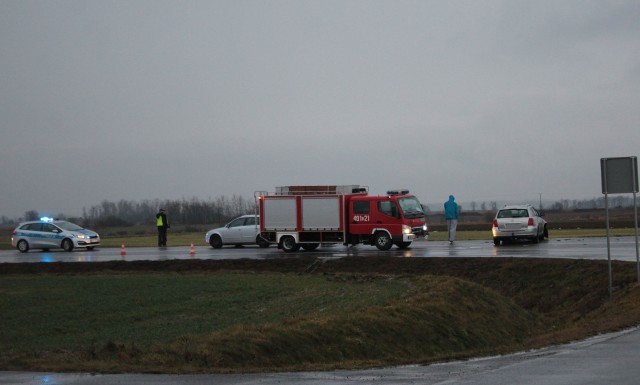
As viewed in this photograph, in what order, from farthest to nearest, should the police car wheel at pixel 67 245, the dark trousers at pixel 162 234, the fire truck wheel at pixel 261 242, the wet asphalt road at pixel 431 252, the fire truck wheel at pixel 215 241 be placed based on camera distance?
the dark trousers at pixel 162 234 → the police car wheel at pixel 67 245 → the fire truck wheel at pixel 215 241 → the fire truck wheel at pixel 261 242 → the wet asphalt road at pixel 431 252

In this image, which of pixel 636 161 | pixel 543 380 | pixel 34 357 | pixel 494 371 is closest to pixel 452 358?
pixel 494 371

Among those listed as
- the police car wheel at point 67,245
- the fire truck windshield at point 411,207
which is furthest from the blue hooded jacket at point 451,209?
the police car wheel at point 67,245

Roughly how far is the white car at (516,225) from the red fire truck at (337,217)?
10.0 ft

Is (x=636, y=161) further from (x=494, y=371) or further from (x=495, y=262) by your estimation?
(x=494, y=371)

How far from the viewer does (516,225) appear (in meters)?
35.5

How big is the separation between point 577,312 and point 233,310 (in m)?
8.31

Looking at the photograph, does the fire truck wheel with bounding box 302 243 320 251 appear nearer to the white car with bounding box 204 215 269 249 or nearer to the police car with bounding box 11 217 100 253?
the white car with bounding box 204 215 269 249

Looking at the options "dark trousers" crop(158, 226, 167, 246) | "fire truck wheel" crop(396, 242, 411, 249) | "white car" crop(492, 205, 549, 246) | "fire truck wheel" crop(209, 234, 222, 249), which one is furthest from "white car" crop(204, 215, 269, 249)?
"white car" crop(492, 205, 549, 246)

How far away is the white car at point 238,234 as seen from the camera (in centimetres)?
3997

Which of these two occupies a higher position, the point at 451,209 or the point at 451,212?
the point at 451,209

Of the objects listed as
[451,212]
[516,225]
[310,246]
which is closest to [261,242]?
[310,246]

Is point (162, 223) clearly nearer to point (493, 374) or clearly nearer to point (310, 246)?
point (310, 246)

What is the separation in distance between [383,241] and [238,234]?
8579mm

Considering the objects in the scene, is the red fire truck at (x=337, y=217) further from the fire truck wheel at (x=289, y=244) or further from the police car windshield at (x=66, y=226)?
the police car windshield at (x=66, y=226)
